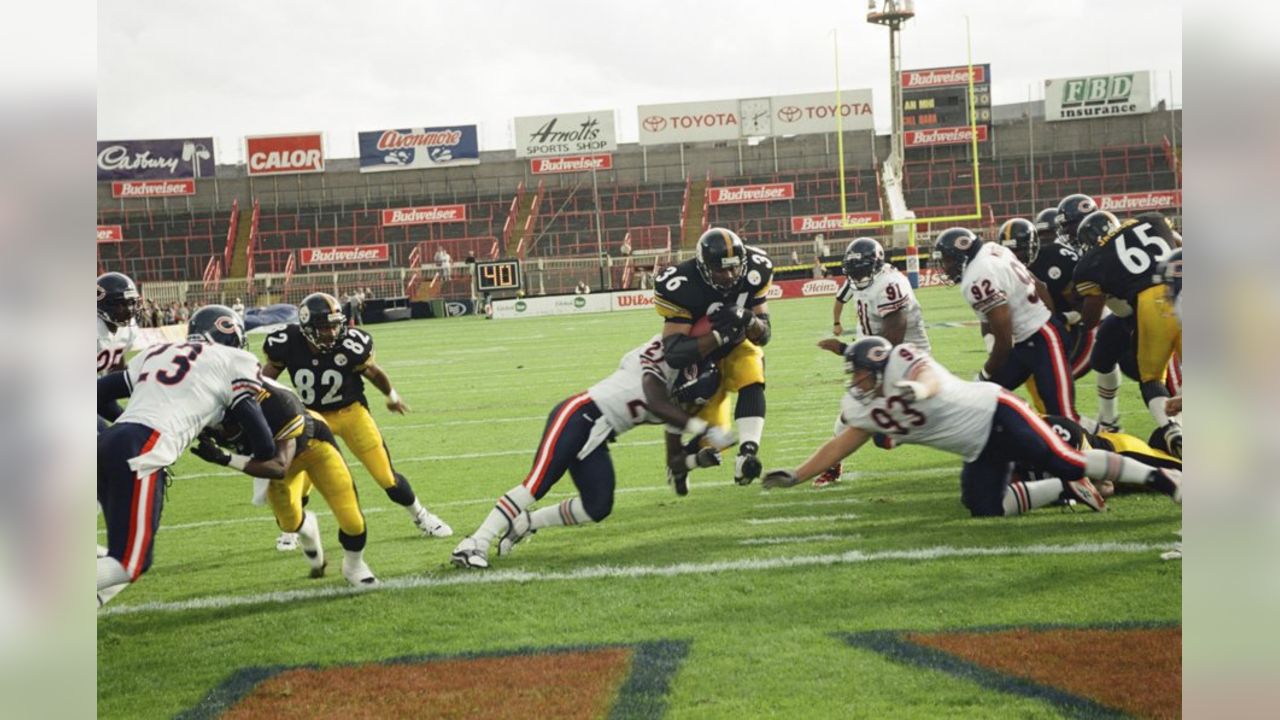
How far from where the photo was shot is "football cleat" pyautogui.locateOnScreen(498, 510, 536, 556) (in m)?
3.71

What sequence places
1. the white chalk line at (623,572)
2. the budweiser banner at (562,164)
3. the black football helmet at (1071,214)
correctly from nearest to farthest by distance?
the white chalk line at (623,572) < the black football helmet at (1071,214) < the budweiser banner at (562,164)

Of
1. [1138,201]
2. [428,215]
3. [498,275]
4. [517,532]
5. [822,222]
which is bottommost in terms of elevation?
[517,532]

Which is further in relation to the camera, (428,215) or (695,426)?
(428,215)

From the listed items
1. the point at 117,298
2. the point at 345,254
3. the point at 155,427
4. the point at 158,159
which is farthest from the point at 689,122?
the point at 155,427

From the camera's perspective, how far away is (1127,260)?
4.27 meters

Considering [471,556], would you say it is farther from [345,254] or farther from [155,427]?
[345,254]

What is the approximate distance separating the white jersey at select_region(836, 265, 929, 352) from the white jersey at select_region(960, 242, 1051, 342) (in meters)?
→ 0.27

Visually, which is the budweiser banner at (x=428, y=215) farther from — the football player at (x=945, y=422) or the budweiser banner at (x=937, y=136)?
the football player at (x=945, y=422)

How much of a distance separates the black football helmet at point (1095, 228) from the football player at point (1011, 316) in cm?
53

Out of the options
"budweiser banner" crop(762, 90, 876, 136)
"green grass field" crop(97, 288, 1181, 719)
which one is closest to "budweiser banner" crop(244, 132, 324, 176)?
"budweiser banner" crop(762, 90, 876, 136)

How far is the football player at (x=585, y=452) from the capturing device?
12.0ft

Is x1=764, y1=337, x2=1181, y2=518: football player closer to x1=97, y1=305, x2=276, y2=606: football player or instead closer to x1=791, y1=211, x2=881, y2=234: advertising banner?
x1=97, y1=305, x2=276, y2=606: football player

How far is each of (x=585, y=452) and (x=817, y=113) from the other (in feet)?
85.3

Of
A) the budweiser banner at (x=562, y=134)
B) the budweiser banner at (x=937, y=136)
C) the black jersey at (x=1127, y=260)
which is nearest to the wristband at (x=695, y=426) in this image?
the black jersey at (x=1127, y=260)
